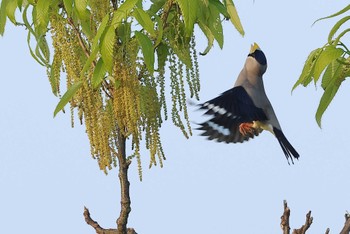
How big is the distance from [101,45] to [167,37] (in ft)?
2.67

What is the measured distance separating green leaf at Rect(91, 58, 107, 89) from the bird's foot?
2.88 m

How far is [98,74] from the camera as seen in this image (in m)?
4.64

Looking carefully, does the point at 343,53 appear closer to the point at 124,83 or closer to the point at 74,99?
the point at 124,83

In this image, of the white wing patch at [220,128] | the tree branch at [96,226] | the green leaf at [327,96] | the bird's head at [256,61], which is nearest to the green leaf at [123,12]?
the green leaf at [327,96]

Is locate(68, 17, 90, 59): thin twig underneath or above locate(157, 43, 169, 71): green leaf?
above

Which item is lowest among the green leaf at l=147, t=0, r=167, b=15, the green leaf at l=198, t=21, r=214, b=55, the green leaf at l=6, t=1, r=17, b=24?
the green leaf at l=198, t=21, r=214, b=55

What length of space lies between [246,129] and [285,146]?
42cm

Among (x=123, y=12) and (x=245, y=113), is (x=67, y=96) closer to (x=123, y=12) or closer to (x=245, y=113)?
(x=123, y=12)

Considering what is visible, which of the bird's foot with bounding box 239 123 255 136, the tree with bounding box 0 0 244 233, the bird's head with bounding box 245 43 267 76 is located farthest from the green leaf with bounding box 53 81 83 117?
the bird's head with bounding box 245 43 267 76

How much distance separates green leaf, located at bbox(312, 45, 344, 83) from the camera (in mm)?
4844

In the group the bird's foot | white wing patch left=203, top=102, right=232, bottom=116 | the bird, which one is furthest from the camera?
the bird's foot

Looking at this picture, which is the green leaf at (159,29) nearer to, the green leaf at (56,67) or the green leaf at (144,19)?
the green leaf at (144,19)

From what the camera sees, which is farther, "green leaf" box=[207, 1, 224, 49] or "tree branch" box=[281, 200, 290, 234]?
"green leaf" box=[207, 1, 224, 49]

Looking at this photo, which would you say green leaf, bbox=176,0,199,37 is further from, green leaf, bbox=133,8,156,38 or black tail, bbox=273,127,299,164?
black tail, bbox=273,127,299,164
